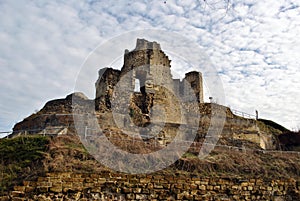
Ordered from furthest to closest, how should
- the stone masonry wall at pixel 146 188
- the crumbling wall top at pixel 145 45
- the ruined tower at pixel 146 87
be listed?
the crumbling wall top at pixel 145 45 → the ruined tower at pixel 146 87 → the stone masonry wall at pixel 146 188

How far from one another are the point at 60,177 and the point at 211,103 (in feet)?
50.4

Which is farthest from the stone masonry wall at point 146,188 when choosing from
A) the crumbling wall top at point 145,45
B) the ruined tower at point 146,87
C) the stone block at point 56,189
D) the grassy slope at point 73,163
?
the crumbling wall top at point 145,45

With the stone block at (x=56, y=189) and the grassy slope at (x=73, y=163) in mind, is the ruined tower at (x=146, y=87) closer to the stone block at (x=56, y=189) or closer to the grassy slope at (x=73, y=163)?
the grassy slope at (x=73, y=163)

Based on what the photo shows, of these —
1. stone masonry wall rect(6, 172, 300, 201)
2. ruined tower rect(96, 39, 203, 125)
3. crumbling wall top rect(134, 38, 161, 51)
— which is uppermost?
crumbling wall top rect(134, 38, 161, 51)

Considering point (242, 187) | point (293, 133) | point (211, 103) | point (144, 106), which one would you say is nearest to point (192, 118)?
point (211, 103)

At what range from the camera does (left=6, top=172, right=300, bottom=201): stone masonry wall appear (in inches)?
338

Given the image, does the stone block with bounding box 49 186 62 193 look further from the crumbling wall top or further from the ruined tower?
the crumbling wall top

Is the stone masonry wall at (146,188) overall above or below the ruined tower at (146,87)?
below

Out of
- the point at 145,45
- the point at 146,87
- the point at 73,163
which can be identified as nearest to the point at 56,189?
the point at 73,163

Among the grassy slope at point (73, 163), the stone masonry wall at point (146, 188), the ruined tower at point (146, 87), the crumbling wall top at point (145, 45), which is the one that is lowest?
the stone masonry wall at point (146, 188)

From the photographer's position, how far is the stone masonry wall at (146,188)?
8.59 m

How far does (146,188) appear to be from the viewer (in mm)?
9508

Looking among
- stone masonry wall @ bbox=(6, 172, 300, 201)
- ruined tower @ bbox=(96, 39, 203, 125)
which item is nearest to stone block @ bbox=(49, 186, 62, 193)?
stone masonry wall @ bbox=(6, 172, 300, 201)

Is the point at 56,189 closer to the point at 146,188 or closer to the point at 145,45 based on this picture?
the point at 146,188
